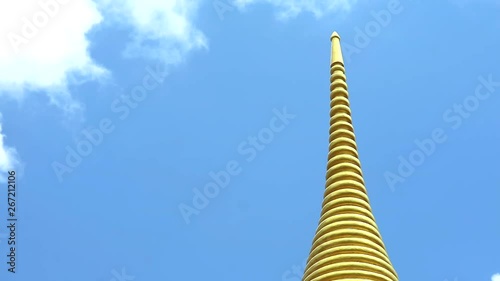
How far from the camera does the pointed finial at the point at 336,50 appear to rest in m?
24.2

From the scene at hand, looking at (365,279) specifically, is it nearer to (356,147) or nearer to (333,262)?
(333,262)

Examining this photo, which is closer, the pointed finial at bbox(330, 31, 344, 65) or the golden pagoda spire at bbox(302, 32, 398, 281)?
the golden pagoda spire at bbox(302, 32, 398, 281)

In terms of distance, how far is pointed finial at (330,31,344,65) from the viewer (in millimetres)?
24156

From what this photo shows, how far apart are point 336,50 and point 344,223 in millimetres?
5706

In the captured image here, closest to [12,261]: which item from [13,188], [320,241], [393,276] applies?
[13,188]

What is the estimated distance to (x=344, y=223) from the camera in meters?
20.6

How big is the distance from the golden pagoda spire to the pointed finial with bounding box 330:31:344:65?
2.33ft

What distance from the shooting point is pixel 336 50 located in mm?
24406

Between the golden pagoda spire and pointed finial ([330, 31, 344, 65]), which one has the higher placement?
pointed finial ([330, 31, 344, 65])

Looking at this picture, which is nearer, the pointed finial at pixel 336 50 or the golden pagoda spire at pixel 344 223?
the golden pagoda spire at pixel 344 223

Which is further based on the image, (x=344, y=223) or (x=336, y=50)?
(x=336, y=50)

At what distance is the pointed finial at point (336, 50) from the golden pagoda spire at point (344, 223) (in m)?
0.71

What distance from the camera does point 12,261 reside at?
24.1 meters

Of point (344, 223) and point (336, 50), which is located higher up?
point (336, 50)
